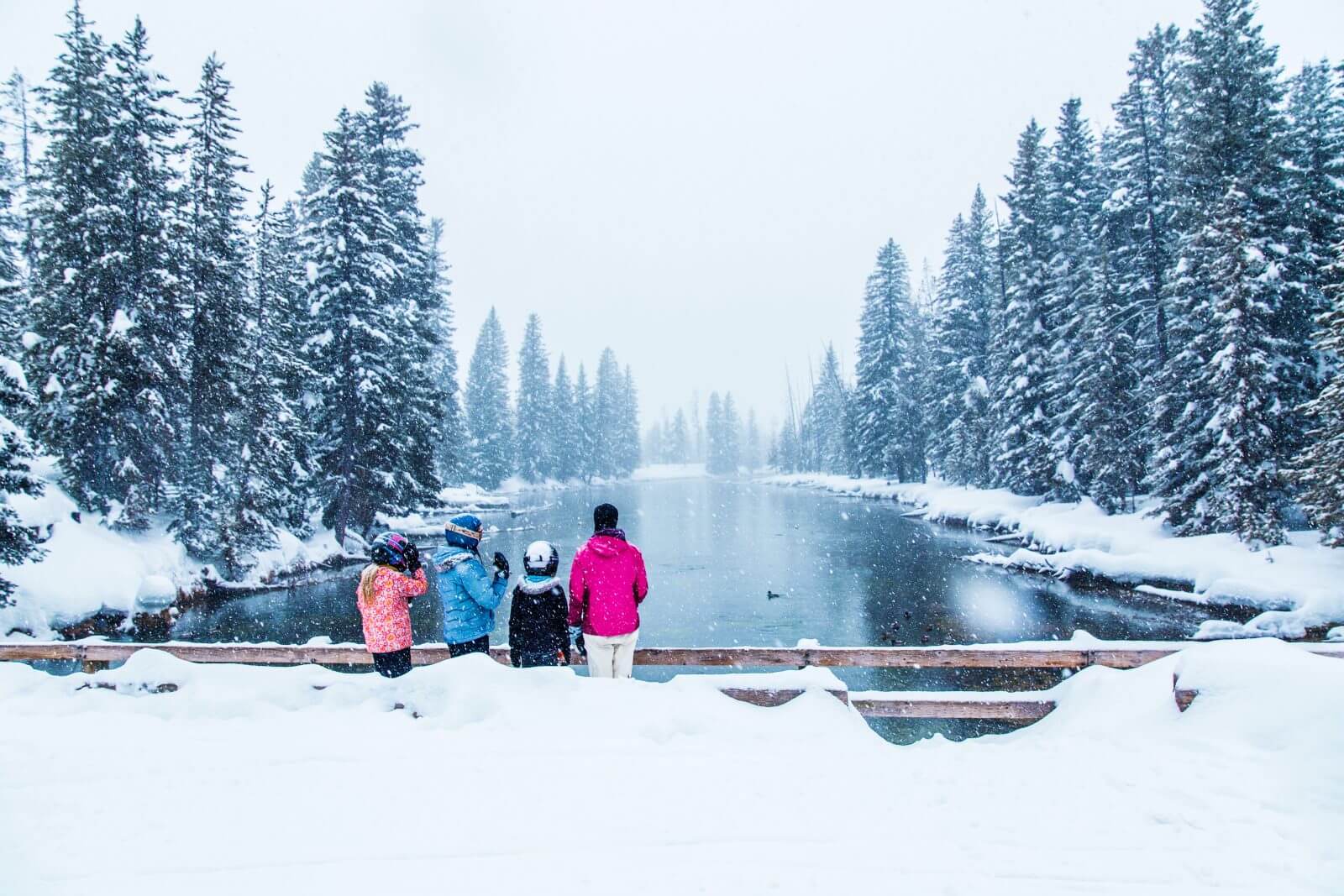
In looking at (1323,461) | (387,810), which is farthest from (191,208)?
(1323,461)

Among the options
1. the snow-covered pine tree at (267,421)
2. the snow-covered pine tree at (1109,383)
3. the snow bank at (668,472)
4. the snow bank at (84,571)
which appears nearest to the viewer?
the snow bank at (84,571)

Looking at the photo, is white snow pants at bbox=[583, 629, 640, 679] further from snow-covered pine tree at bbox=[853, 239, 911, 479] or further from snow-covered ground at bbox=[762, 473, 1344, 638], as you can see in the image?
snow-covered pine tree at bbox=[853, 239, 911, 479]

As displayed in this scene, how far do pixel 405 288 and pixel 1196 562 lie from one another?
29.0 meters

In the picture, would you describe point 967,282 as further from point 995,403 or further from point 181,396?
point 181,396

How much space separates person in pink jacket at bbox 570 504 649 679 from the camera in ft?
19.8

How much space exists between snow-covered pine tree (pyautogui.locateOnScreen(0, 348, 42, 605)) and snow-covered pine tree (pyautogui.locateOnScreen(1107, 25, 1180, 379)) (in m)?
34.8

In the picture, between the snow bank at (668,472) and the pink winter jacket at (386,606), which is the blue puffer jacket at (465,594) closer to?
the pink winter jacket at (386,606)

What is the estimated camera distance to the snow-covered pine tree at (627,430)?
328ft

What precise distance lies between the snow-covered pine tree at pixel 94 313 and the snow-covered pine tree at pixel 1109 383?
33337mm

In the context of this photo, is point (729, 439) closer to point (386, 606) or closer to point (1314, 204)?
point (1314, 204)

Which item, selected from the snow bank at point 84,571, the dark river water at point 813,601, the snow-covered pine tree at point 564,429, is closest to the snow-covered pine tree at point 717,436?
the snow-covered pine tree at point 564,429

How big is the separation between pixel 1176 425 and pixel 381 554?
79.6ft

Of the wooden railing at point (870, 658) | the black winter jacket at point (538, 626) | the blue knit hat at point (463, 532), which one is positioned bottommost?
the wooden railing at point (870, 658)

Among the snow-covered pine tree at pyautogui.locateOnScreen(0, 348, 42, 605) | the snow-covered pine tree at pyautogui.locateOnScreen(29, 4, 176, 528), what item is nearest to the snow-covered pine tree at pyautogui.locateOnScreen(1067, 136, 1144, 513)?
the snow-covered pine tree at pyautogui.locateOnScreen(0, 348, 42, 605)
